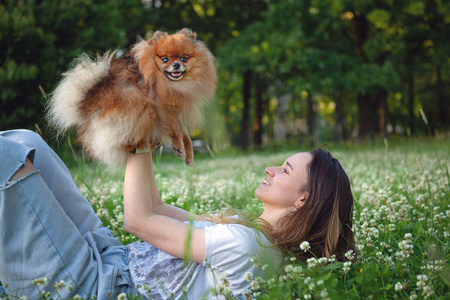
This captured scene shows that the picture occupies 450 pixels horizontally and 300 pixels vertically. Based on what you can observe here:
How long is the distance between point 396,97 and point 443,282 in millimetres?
24359

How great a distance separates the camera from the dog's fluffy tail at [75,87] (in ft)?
7.12

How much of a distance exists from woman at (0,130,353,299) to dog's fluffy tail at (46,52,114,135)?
0.19m

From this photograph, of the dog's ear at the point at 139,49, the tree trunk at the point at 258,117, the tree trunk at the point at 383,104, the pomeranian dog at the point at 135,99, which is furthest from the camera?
the tree trunk at the point at 258,117

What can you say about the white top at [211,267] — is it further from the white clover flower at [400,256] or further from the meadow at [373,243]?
the white clover flower at [400,256]

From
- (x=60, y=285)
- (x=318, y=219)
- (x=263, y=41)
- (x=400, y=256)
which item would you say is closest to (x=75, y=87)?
(x=60, y=285)

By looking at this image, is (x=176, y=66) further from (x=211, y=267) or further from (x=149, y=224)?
(x=211, y=267)

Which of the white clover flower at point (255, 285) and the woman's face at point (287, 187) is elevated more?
the woman's face at point (287, 187)

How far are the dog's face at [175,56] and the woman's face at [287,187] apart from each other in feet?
2.43

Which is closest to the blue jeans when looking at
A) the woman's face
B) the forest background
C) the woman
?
the woman

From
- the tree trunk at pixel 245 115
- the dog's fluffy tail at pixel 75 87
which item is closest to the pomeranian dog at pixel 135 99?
the dog's fluffy tail at pixel 75 87

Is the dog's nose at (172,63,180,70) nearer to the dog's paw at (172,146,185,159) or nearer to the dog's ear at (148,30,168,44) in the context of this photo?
the dog's ear at (148,30,168,44)

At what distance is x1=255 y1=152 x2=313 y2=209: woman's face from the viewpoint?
2189 millimetres

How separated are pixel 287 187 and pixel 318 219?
23cm

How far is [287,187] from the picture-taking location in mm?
2195
